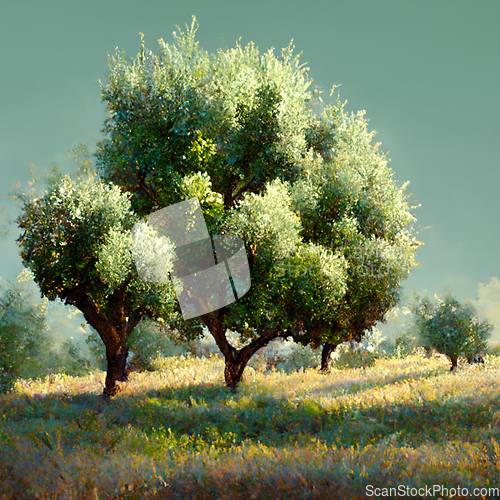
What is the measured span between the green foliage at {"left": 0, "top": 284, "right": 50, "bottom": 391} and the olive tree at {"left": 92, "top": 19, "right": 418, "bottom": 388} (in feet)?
23.5

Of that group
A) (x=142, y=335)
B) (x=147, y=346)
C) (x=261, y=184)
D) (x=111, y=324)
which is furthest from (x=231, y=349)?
(x=142, y=335)

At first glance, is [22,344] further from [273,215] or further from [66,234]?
[273,215]

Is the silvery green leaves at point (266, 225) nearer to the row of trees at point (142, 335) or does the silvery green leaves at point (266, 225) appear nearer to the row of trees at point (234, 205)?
the row of trees at point (234, 205)

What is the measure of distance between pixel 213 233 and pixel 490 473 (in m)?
11.2

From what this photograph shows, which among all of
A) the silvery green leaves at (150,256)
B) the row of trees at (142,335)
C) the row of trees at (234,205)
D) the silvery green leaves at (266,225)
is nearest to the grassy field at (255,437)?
the row of trees at (142,335)

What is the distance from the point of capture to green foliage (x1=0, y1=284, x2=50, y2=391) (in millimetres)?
17219

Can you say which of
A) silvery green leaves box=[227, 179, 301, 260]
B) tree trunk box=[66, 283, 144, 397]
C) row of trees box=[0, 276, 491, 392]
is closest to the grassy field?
tree trunk box=[66, 283, 144, 397]

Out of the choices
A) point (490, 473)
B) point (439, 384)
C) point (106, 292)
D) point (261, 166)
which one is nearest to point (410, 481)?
point (490, 473)

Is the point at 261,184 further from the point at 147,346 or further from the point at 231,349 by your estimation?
the point at 147,346

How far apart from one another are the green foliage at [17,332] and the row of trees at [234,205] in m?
3.89

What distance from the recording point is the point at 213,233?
50.3 ft

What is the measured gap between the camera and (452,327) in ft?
65.6

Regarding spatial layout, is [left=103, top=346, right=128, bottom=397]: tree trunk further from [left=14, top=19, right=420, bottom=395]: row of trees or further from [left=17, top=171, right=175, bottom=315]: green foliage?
[left=17, top=171, right=175, bottom=315]: green foliage

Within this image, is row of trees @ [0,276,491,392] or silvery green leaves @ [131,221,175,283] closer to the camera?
silvery green leaves @ [131,221,175,283]
